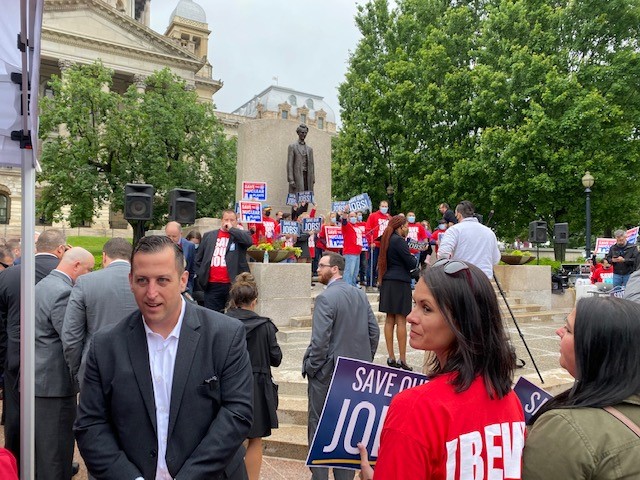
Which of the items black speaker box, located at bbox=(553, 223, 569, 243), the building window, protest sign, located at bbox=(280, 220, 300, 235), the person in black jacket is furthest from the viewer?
the building window

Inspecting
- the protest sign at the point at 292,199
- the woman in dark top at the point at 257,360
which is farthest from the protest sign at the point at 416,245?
the woman in dark top at the point at 257,360

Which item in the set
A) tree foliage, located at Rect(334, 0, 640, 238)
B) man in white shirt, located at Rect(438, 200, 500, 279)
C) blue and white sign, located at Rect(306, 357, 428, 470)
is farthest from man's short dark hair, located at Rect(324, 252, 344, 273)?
tree foliage, located at Rect(334, 0, 640, 238)

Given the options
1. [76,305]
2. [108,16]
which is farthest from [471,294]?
[108,16]

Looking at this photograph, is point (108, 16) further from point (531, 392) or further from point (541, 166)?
point (531, 392)

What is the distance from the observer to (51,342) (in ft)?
14.3

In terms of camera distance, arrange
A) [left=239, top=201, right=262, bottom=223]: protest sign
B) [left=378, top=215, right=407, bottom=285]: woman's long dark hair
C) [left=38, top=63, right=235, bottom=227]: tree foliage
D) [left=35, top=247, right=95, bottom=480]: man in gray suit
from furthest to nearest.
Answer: [left=38, top=63, right=235, bottom=227]: tree foliage → [left=239, top=201, right=262, bottom=223]: protest sign → [left=378, top=215, right=407, bottom=285]: woman's long dark hair → [left=35, top=247, right=95, bottom=480]: man in gray suit

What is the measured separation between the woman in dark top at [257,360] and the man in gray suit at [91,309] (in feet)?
2.66

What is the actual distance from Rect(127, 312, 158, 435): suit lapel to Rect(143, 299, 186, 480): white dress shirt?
3cm

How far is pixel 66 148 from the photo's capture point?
33125 millimetres

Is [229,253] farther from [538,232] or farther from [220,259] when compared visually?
[538,232]

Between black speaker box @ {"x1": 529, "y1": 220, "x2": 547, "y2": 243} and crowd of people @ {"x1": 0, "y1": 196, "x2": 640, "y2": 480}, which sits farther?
black speaker box @ {"x1": 529, "y1": 220, "x2": 547, "y2": 243}

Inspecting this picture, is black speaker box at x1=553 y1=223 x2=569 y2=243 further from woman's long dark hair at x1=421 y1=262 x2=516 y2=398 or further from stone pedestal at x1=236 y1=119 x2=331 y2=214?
woman's long dark hair at x1=421 y1=262 x2=516 y2=398

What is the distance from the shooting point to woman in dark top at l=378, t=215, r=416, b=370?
718cm

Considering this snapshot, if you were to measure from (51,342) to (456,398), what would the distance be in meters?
3.63
